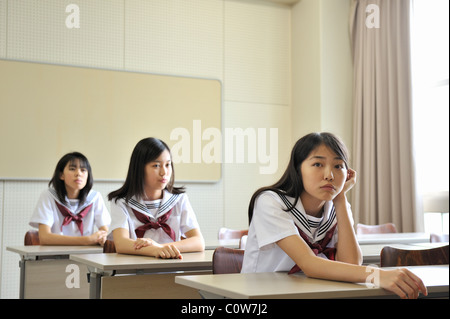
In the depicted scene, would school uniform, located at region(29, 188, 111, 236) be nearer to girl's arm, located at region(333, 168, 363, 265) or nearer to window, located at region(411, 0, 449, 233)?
girl's arm, located at region(333, 168, 363, 265)

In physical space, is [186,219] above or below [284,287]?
above

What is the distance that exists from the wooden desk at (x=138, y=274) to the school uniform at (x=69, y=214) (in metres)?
1.36

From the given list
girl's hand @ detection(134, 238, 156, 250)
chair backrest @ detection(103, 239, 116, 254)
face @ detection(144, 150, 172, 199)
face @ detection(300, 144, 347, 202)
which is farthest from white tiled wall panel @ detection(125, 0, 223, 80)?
face @ detection(300, 144, 347, 202)

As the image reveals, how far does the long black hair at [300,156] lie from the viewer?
1850 mm

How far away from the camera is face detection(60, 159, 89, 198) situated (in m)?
3.71

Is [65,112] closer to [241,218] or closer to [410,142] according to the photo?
[241,218]

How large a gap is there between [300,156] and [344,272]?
497 mm

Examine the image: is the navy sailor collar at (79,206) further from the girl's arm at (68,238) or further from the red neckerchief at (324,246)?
→ the red neckerchief at (324,246)

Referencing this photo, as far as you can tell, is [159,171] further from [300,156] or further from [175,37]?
[175,37]

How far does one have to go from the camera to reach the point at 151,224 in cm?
281

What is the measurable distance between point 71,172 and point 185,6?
8.20 feet

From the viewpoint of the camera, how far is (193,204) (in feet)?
17.9

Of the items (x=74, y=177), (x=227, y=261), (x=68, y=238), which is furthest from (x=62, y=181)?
(x=227, y=261)
